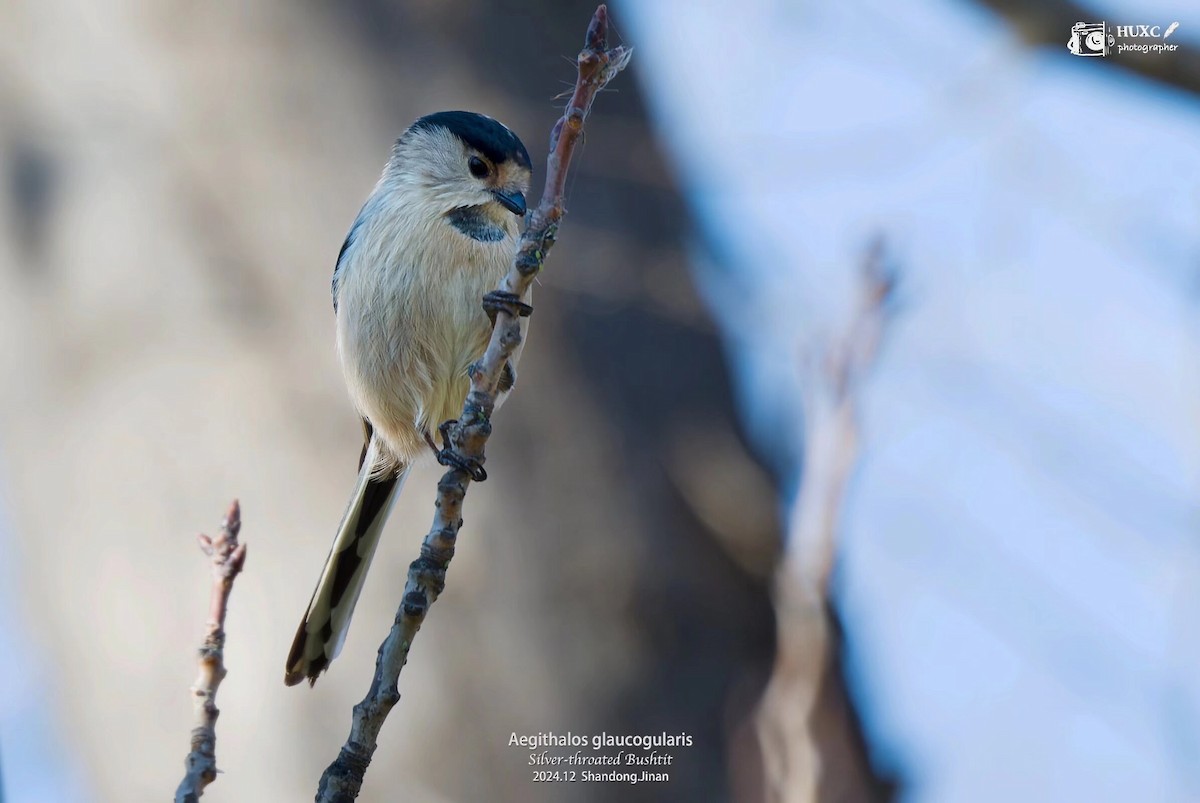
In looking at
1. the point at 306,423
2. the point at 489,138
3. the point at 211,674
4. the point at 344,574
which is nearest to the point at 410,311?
the point at 489,138

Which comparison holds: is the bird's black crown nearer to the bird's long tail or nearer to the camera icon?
the bird's long tail

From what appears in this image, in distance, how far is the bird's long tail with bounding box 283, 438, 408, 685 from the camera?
2.36m

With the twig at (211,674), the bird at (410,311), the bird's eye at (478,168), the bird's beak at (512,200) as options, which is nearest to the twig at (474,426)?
the twig at (211,674)

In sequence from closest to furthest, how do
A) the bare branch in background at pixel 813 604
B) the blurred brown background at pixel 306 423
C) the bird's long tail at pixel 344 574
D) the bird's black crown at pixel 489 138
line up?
the bare branch in background at pixel 813 604 < the bird's long tail at pixel 344 574 < the bird's black crown at pixel 489 138 < the blurred brown background at pixel 306 423

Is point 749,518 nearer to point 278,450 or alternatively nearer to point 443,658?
point 443,658

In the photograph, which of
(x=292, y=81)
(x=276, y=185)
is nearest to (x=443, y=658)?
(x=276, y=185)

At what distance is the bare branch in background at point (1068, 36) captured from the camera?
2.54 m

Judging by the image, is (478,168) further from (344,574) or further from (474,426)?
(474,426)

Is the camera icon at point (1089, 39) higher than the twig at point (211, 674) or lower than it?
higher

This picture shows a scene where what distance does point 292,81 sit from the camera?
3.31 m

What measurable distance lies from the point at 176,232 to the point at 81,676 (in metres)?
1.22

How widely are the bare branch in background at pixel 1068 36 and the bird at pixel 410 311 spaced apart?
1.30 m

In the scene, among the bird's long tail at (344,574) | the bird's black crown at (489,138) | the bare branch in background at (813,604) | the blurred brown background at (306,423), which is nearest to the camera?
the bare branch in background at (813,604)

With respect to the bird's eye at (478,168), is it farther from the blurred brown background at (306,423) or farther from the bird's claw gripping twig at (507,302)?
the bird's claw gripping twig at (507,302)
